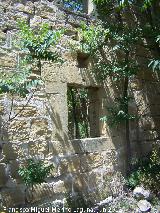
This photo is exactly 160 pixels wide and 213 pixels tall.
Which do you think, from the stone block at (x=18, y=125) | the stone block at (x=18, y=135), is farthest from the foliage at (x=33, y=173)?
the stone block at (x=18, y=125)

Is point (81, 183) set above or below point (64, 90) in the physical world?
below

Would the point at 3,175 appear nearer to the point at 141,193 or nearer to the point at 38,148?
the point at 38,148

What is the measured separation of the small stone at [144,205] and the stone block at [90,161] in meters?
0.85

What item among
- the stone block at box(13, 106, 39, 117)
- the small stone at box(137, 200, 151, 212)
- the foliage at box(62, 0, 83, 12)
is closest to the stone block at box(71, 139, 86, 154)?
the stone block at box(13, 106, 39, 117)

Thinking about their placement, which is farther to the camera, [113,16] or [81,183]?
[113,16]

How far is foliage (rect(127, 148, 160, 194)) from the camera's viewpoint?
5000 mm

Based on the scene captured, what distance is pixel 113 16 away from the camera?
18.5 feet

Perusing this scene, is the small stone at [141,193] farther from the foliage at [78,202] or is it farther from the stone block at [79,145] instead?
the stone block at [79,145]

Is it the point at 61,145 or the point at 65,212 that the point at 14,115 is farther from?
the point at 65,212

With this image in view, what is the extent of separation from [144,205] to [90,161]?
1019 millimetres

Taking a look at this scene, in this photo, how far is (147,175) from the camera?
5098 millimetres

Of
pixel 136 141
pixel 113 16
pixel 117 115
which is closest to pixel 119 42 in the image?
pixel 113 16

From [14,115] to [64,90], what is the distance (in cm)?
91

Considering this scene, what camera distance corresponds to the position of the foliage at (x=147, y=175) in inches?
197
